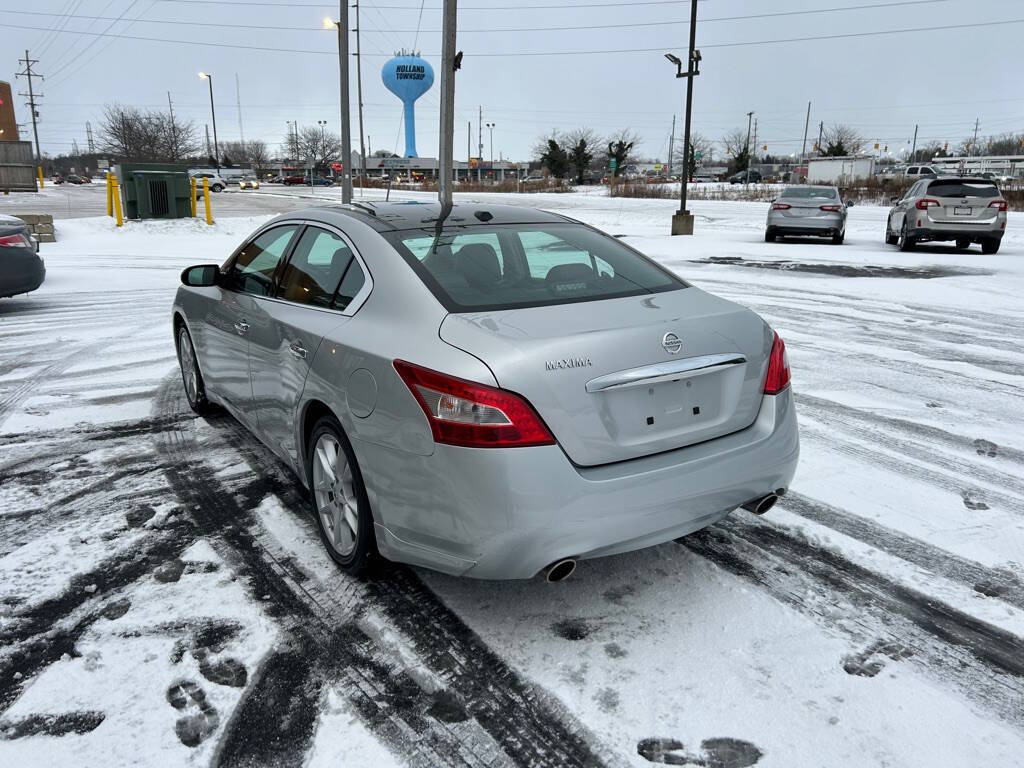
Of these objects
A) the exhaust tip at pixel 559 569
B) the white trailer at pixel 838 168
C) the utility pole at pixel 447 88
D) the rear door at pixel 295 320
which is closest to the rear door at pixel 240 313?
the rear door at pixel 295 320

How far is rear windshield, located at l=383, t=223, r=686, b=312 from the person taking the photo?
314 centimetres

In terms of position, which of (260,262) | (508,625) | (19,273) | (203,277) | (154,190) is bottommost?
(508,625)

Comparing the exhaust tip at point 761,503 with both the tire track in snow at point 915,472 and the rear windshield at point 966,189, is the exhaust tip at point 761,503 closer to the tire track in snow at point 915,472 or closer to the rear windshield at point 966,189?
the tire track in snow at point 915,472

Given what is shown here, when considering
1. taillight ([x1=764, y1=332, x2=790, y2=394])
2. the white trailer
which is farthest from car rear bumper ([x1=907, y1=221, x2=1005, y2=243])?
the white trailer

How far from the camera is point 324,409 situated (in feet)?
11.0

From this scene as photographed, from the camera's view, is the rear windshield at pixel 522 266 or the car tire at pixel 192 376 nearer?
the rear windshield at pixel 522 266

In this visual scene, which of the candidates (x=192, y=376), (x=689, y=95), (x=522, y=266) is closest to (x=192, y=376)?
(x=192, y=376)

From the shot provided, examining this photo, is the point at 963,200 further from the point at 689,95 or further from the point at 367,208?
the point at 367,208

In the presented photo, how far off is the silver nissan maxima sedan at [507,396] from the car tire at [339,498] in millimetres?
11

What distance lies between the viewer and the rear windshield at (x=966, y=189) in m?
16.5

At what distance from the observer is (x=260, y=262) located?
4.36 m

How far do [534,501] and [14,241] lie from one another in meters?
9.47

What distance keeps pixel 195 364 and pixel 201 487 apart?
4.65ft

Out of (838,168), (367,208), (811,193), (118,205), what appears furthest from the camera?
(838,168)
